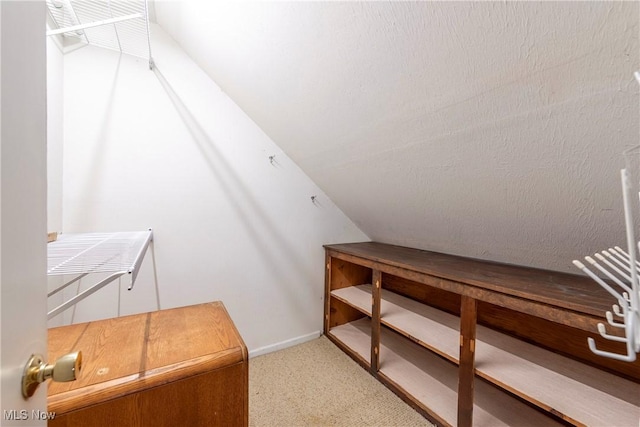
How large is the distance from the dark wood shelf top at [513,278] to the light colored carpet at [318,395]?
780 mm

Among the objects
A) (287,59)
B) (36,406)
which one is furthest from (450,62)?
(36,406)

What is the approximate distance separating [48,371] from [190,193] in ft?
4.54

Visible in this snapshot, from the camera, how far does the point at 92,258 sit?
2.91 ft

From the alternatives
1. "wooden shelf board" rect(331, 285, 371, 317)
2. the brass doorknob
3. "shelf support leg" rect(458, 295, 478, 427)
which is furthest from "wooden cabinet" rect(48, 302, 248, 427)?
"wooden shelf board" rect(331, 285, 371, 317)

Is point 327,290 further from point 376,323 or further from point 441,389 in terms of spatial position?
point 441,389

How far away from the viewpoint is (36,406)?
0.43 meters

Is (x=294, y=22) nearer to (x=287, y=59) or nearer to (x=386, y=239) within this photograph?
(x=287, y=59)

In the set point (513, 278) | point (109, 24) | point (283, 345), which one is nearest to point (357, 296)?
point (283, 345)

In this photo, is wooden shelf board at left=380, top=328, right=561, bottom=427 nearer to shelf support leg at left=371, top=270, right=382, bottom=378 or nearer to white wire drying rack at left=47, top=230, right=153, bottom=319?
shelf support leg at left=371, top=270, right=382, bottom=378

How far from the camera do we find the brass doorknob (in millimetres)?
395

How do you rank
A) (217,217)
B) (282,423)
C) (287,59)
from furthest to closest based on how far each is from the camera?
(217,217) < (282,423) < (287,59)

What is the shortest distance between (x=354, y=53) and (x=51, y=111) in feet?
4.65

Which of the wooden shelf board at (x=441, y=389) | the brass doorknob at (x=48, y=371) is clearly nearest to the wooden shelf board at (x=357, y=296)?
the wooden shelf board at (x=441, y=389)

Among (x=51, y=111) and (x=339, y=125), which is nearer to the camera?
(x=51, y=111)
